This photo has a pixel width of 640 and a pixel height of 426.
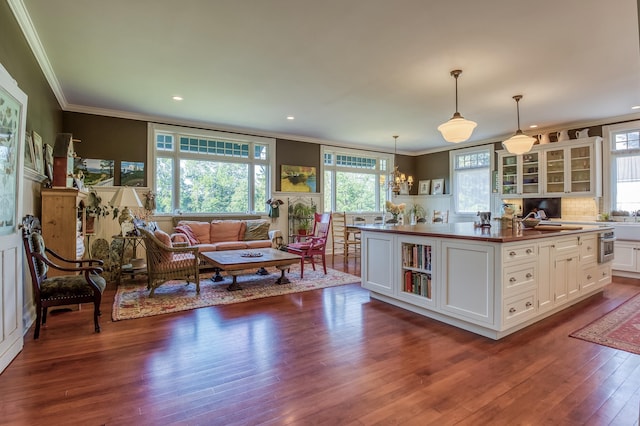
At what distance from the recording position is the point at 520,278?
10.1ft

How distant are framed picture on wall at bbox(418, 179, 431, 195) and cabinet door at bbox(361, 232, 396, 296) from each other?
19.4 ft

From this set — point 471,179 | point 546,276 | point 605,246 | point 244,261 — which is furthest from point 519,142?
point 244,261

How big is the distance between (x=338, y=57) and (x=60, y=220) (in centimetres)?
363

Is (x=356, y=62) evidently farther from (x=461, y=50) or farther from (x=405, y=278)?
(x=405, y=278)

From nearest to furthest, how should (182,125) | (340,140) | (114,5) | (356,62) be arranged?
(114,5) < (356,62) < (182,125) < (340,140)

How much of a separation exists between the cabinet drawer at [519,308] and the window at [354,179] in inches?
226

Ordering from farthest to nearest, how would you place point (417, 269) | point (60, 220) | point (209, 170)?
1. point (209, 170)
2. point (60, 220)
3. point (417, 269)

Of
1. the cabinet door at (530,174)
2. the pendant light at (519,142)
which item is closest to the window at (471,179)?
the cabinet door at (530,174)

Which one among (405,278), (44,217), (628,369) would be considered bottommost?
(628,369)

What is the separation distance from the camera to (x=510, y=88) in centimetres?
466

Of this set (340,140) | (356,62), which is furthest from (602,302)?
(340,140)

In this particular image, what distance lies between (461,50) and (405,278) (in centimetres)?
255

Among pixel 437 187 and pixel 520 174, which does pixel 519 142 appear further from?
pixel 437 187

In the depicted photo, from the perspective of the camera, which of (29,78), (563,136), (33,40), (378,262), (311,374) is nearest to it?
(311,374)
